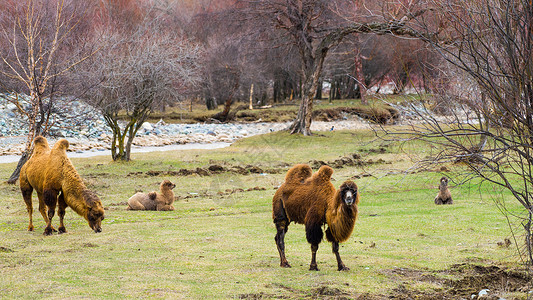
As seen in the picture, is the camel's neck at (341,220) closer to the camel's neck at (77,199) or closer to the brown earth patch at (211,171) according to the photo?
the camel's neck at (77,199)

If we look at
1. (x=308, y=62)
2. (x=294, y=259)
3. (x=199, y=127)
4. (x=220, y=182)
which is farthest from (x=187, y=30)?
(x=294, y=259)

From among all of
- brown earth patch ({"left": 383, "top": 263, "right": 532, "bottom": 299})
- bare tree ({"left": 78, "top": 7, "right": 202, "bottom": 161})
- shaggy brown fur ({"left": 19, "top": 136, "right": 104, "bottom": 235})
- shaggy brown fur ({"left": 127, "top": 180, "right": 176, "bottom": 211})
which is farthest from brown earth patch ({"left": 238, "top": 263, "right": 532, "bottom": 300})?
bare tree ({"left": 78, "top": 7, "right": 202, "bottom": 161})

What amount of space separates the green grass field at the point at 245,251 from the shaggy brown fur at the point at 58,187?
17.6 inches

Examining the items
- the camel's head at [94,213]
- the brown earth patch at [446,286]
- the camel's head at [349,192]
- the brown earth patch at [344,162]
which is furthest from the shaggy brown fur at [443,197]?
the brown earth patch at [344,162]

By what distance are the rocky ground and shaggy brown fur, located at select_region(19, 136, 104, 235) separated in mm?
22119

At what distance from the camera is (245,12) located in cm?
3594

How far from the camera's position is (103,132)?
1688 inches

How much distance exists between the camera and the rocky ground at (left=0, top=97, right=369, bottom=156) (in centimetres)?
3662

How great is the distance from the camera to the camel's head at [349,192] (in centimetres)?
704

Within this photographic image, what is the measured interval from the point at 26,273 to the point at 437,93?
6006 mm

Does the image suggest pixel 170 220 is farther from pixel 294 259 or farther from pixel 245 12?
pixel 245 12

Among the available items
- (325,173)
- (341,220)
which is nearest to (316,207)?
(325,173)

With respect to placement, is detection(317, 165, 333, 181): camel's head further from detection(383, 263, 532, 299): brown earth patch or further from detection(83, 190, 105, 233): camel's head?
detection(83, 190, 105, 233): camel's head

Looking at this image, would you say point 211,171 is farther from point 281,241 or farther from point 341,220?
point 341,220
